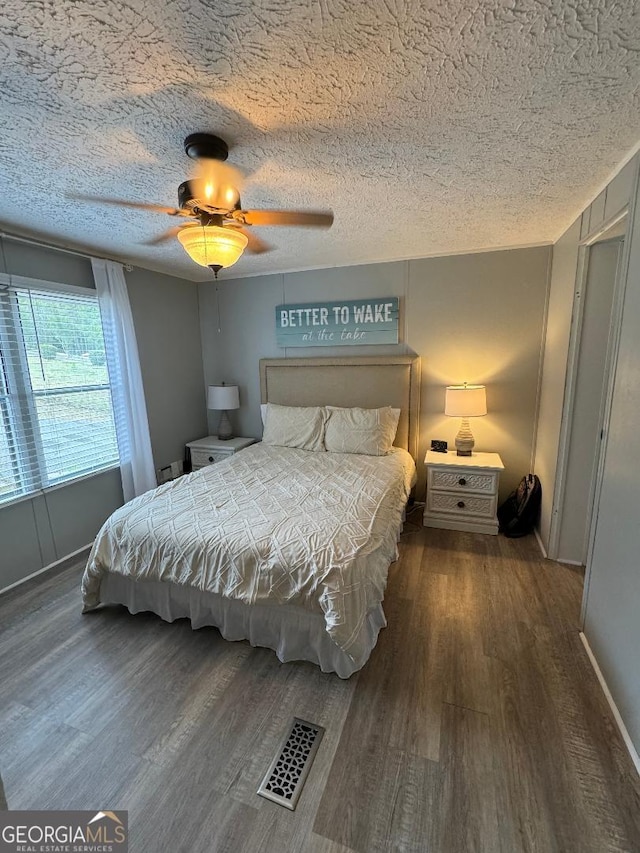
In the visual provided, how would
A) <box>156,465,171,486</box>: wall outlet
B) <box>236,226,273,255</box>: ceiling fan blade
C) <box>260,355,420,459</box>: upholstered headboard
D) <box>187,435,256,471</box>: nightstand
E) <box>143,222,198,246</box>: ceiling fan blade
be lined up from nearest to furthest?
<box>143,222,198,246</box>: ceiling fan blade
<box>236,226,273,255</box>: ceiling fan blade
<box>260,355,420,459</box>: upholstered headboard
<box>156,465,171,486</box>: wall outlet
<box>187,435,256,471</box>: nightstand

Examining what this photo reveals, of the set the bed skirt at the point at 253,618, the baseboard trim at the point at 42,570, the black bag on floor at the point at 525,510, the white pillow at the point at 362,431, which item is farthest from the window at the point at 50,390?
the black bag on floor at the point at 525,510

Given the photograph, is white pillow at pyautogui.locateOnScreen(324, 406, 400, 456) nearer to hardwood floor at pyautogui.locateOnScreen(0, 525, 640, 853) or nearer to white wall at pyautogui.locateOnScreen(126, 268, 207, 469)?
hardwood floor at pyautogui.locateOnScreen(0, 525, 640, 853)

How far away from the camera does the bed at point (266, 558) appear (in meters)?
1.67

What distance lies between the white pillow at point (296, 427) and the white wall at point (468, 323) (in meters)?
0.66

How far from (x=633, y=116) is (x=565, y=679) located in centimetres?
239

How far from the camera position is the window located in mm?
2445

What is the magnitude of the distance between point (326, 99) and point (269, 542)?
5.94ft

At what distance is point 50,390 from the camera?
268 cm

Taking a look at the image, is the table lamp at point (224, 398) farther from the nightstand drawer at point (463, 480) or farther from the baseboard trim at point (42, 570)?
the nightstand drawer at point (463, 480)

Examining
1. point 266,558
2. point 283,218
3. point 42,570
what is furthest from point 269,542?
point 42,570

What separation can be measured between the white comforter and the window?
101 centimetres

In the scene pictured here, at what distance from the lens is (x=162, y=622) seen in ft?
7.02

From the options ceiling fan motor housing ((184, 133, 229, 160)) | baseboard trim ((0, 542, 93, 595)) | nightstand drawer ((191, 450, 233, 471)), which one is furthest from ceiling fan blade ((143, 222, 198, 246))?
baseboard trim ((0, 542, 93, 595))

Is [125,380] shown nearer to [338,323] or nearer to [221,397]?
[221,397]
